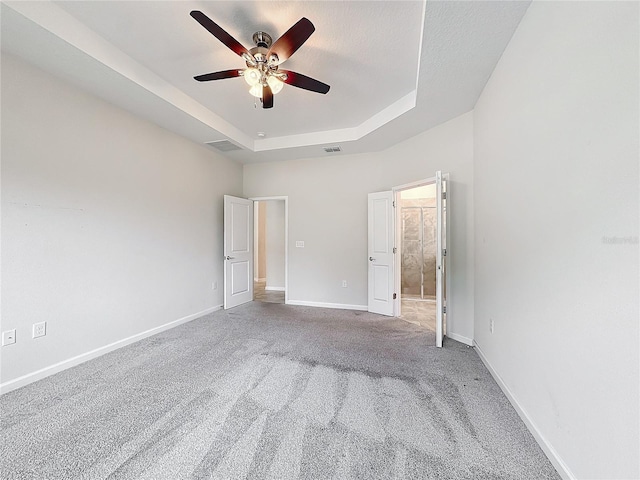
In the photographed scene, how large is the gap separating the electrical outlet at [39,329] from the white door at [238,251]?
2.24 metres

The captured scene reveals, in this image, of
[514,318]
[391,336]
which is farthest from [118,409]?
[514,318]

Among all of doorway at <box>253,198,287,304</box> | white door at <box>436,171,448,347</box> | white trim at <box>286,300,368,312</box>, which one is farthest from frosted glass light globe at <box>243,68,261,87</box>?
doorway at <box>253,198,287,304</box>

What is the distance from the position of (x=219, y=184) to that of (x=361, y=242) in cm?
265

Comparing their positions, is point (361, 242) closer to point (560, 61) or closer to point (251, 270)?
point (251, 270)

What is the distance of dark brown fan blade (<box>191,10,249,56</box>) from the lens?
1533mm

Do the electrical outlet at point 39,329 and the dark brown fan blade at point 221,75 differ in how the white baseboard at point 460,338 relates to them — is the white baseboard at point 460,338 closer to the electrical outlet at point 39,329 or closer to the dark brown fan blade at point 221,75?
the dark brown fan blade at point 221,75

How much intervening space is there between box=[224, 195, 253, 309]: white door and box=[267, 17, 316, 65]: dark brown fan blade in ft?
9.36

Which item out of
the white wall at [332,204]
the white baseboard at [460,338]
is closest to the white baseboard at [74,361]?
the white wall at [332,204]

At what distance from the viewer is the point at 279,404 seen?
1855 millimetres

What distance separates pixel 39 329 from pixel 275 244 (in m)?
4.44

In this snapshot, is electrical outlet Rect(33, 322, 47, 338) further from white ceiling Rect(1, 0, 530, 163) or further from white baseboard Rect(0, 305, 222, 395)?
white ceiling Rect(1, 0, 530, 163)

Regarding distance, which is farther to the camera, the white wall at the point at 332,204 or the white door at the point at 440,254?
the white wall at the point at 332,204

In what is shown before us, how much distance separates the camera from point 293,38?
1.73 m

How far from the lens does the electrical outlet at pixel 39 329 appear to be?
7.14ft
